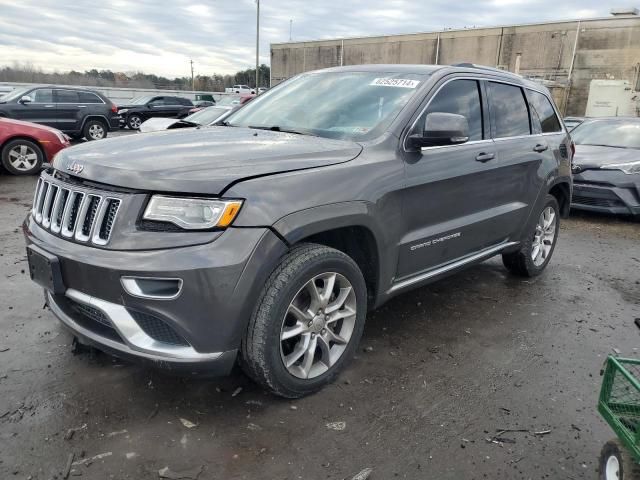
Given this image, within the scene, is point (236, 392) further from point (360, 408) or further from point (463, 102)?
point (463, 102)

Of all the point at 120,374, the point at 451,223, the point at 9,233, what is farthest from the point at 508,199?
the point at 9,233

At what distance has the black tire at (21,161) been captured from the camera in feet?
30.5

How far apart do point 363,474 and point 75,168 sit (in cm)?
201

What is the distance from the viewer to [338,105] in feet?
11.5

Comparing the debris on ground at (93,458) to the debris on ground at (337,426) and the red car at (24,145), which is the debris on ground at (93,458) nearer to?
the debris on ground at (337,426)

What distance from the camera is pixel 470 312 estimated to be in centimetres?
414

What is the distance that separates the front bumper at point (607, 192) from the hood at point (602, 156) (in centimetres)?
13

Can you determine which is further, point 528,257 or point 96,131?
point 96,131

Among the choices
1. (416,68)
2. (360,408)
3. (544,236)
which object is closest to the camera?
(360,408)

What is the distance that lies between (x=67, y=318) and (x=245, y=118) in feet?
6.37

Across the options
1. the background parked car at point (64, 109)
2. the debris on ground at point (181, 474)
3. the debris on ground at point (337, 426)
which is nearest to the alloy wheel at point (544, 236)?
the debris on ground at point (337, 426)

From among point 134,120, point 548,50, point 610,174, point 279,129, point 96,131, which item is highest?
point 548,50

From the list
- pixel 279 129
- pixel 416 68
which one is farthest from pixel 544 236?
pixel 279 129

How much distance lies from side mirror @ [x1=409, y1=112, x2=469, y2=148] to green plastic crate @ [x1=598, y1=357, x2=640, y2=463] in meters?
1.51
